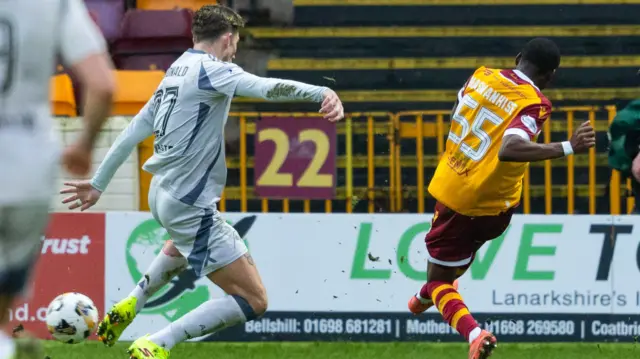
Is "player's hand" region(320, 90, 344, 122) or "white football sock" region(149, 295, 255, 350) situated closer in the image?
"player's hand" region(320, 90, 344, 122)

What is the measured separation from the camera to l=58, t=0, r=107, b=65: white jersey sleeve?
12.3ft

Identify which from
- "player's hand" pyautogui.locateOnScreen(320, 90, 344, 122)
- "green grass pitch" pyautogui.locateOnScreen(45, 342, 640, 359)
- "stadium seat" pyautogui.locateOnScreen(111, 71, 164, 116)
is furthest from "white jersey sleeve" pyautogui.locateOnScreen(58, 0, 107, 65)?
"stadium seat" pyautogui.locateOnScreen(111, 71, 164, 116)

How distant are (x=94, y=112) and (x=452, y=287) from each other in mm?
4184

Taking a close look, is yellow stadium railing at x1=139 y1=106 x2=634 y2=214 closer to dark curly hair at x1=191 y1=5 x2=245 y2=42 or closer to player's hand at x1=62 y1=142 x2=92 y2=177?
dark curly hair at x1=191 y1=5 x2=245 y2=42

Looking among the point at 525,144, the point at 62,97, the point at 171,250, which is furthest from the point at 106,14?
the point at 525,144

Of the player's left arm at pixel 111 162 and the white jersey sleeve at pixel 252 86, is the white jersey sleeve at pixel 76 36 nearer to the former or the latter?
the white jersey sleeve at pixel 252 86

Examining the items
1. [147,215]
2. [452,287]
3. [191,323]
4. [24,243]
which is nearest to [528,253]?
[452,287]

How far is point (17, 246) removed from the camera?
3920 millimetres

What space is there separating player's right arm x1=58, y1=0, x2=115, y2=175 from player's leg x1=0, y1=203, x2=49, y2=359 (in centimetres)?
20

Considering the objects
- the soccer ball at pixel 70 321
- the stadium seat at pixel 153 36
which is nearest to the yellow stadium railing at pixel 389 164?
the stadium seat at pixel 153 36

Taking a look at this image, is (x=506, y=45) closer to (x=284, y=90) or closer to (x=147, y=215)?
(x=147, y=215)

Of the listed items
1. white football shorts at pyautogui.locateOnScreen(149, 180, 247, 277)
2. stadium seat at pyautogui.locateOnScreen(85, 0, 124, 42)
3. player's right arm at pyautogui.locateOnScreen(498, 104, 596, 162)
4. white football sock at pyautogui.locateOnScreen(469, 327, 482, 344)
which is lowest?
white football sock at pyautogui.locateOnScreen(469, 327, 482, 344)

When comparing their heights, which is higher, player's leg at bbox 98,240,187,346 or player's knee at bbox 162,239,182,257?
player's knee at bbox 162,239,182,257

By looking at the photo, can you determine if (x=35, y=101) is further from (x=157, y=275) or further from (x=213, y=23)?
(x=157, y=275)
